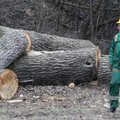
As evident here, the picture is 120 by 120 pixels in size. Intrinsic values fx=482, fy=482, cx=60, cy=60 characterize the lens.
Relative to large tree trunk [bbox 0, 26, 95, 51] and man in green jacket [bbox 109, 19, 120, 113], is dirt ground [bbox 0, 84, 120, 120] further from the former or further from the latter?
large tree trunk [bbox 0, 26, 95, 51]

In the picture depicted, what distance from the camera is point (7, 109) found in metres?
10.8

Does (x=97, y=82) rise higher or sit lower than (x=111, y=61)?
lower

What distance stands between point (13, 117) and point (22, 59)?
4.33m

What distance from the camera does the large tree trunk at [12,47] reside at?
13.5 m

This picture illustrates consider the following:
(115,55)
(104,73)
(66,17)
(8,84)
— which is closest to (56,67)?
(104,73)

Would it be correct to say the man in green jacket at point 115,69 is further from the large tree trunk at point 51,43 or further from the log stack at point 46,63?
the large tree trunk at point 51,43

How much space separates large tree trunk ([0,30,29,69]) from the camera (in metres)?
13.5

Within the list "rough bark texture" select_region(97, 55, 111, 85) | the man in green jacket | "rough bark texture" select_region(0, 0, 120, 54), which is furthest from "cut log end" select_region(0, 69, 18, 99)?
"rough bark texture" select_region(0, 0, 120, 54)

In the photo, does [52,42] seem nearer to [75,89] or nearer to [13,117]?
[75,89]

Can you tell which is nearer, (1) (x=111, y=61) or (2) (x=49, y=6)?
(1) (x=111, y=61)

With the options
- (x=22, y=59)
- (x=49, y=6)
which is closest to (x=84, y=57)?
(x=22, y=59)

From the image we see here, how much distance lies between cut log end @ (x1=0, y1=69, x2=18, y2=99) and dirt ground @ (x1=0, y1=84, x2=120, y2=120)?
0.57 feet

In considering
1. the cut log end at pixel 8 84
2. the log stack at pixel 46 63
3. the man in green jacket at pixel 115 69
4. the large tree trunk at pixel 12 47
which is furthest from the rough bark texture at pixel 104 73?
the man in green jacket at pixel 115 69

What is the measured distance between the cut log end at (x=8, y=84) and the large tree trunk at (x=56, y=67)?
87 centimetres
